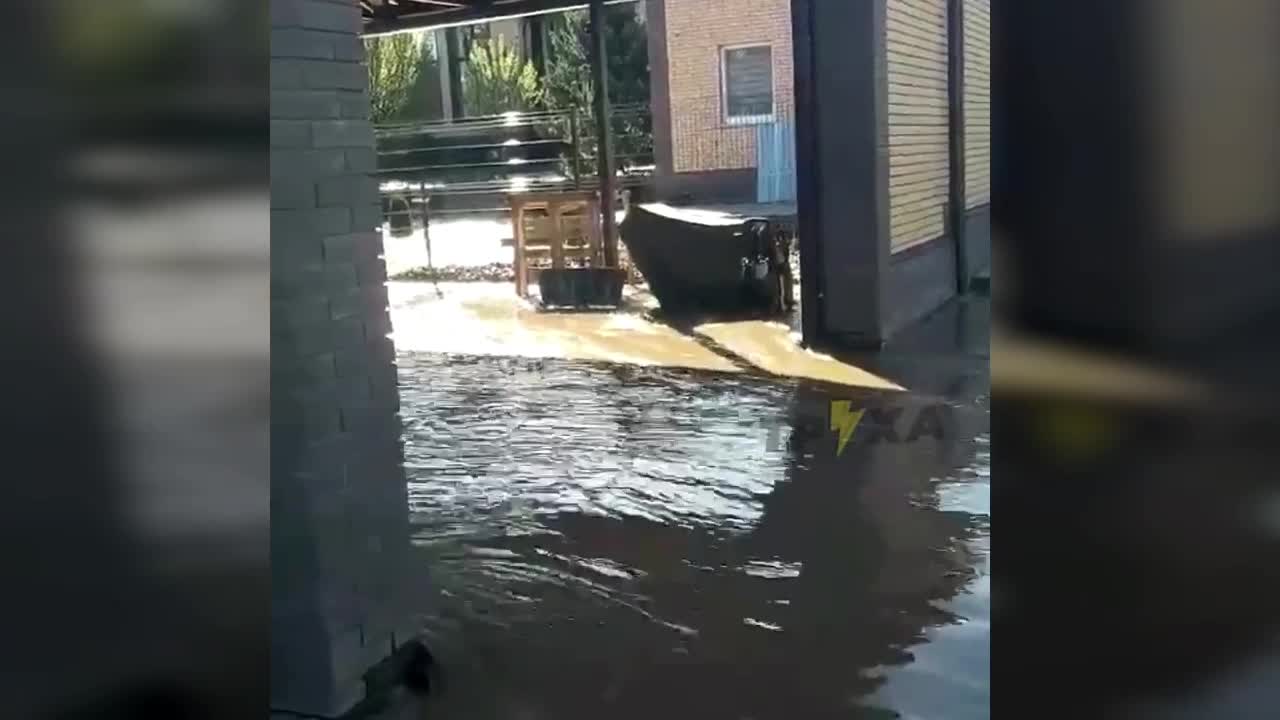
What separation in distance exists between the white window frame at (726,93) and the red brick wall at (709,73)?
0.03m

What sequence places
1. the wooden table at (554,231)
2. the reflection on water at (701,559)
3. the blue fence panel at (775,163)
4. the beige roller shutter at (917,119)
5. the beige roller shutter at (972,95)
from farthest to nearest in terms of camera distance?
the blue fence panel at (775,163), the wooden table at (554,231), the beige roller shutter at (972,95), the beige roller shutter at (917,119), the reflection on water at (701,559)

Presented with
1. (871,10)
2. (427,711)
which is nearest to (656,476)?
(427,711)

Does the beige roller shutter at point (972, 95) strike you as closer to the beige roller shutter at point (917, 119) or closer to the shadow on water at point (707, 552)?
the beige roller shutter at point (917, 119)

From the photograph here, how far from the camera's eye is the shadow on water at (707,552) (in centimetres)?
370

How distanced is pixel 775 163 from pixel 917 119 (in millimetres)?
6903

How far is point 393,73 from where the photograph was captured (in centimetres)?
1986

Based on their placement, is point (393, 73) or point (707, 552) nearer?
point (707, 552)

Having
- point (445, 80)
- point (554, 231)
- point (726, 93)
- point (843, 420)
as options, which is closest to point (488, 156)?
point (445, 80)

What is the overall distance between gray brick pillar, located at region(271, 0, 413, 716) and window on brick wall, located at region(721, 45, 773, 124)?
48.9ft

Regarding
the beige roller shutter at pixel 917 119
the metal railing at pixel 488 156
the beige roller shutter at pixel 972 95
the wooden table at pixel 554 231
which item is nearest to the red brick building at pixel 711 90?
the metal railing at pixel 488 156

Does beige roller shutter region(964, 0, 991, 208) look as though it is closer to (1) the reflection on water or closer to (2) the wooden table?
(2) the wooden table

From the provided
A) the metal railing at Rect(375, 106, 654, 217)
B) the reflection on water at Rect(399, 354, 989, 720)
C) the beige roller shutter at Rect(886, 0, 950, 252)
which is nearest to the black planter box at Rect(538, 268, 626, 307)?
the beige roller shutter at Rect(886, 0, 950, 252)
